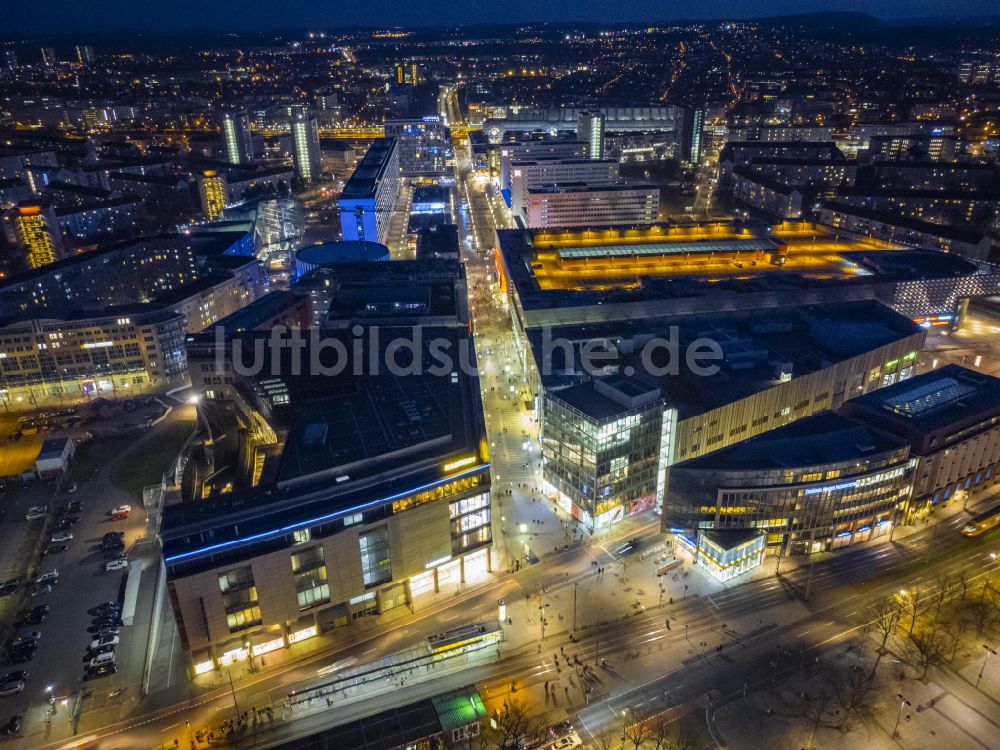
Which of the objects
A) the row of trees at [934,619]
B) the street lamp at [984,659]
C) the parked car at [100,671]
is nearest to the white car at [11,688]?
the parked car at [100,671]

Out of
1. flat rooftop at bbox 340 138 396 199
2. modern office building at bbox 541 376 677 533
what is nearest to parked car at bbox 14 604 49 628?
modern office building at bbox 541 376 677 533

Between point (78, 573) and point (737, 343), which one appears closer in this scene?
point (78, 573)

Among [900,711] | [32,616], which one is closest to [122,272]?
[32,616]

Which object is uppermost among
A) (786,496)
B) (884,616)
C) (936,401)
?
(936,401)

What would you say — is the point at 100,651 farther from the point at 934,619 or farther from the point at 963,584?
the point at 963,584

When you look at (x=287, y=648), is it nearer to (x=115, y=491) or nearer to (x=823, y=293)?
(x=115, y=491)

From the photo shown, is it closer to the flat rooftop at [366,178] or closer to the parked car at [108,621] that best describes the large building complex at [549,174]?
the flat rooftop at [366,178]

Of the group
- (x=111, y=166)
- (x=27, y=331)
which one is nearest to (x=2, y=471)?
(x=27, y=331)

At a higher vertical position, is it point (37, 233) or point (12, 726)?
point (37, 233)
